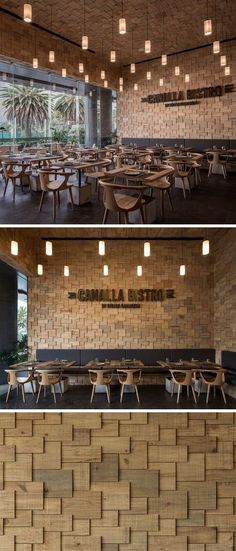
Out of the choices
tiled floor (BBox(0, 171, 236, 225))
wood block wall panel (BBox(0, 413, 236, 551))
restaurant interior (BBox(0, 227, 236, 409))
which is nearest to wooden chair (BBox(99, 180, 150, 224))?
tiled floor (BBox(0, 171, 236, 225))

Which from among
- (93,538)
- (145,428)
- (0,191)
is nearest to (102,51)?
(0,191)

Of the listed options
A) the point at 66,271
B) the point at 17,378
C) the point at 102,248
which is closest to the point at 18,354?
the point at 17,378

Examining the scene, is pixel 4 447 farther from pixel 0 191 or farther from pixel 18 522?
pixel 0 191

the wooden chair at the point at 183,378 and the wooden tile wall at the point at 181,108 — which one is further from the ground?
the wooden tile wall at the point at 181,108

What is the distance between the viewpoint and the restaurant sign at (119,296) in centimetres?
409

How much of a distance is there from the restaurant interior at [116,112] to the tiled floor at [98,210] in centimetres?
3

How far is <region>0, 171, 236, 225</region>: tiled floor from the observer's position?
6.21 m

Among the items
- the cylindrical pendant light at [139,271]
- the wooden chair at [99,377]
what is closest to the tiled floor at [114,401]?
the wooden chair at [99,377]

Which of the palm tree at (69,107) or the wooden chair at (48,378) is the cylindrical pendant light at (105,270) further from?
the palm tree at (69,107)

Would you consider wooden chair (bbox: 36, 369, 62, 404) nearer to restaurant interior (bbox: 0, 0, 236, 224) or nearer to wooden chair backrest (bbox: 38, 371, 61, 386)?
wooden chair backrest (bbox: 38, 371, 61, 386)

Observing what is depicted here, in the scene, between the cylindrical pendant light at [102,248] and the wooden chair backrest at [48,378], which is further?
the wooden chair backrest at [48,378]

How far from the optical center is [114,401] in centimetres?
489

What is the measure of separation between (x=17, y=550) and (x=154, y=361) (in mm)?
3702

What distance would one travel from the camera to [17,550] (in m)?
6.00
